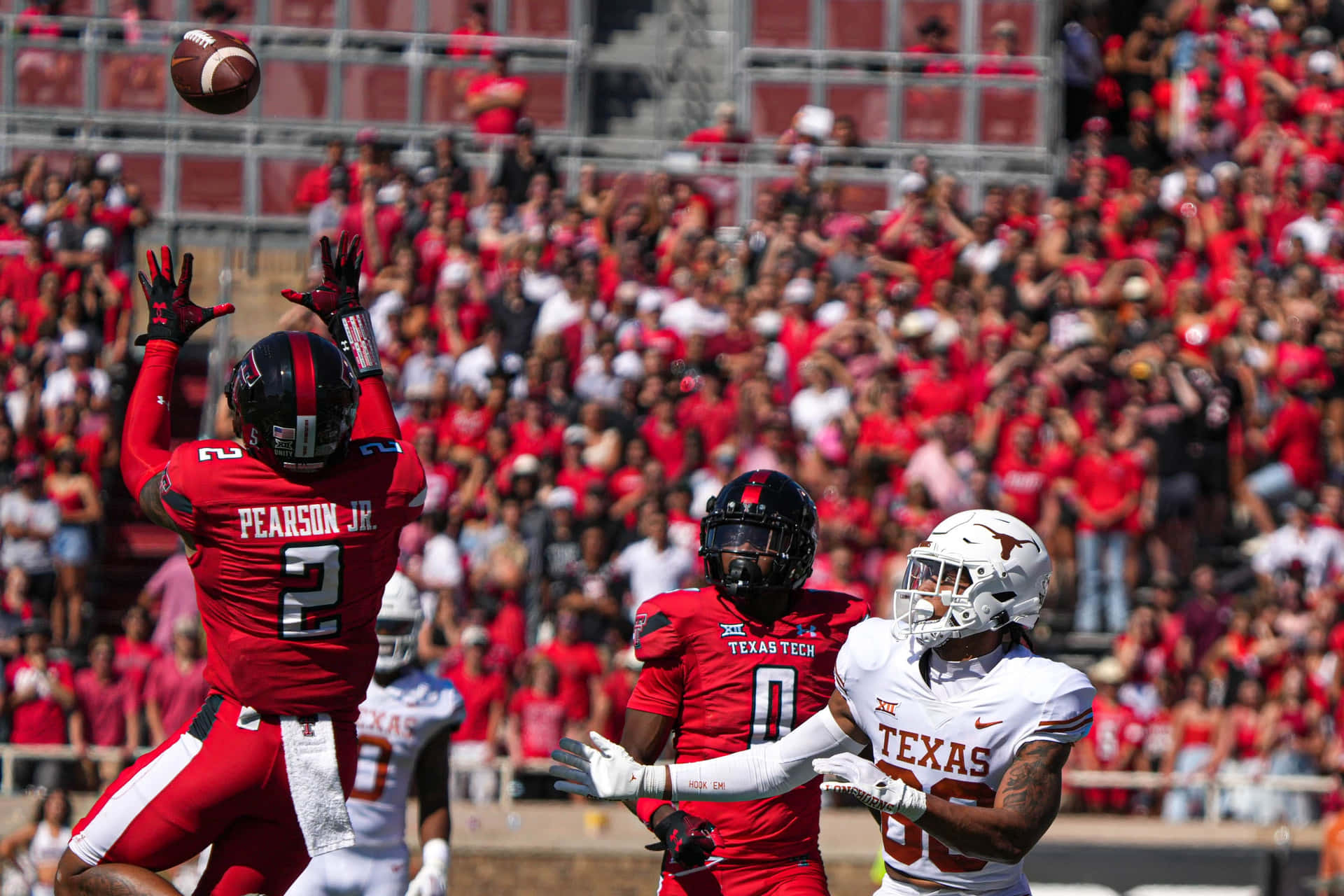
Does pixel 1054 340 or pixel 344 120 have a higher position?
pixel 344 120

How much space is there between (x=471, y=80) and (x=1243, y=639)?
10.4m

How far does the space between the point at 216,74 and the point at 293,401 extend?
110 inches

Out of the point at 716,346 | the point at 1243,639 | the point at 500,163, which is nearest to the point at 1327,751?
the point at 1243,639

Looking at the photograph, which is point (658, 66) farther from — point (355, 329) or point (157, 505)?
point (157, 505)

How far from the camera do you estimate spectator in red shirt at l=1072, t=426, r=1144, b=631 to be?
49.4 ft

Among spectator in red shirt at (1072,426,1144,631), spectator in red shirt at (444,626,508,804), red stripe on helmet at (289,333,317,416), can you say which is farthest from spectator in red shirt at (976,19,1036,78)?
red stripe on helmet at (289,333,317,416)

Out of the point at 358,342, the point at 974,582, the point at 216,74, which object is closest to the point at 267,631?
the point at 358,342

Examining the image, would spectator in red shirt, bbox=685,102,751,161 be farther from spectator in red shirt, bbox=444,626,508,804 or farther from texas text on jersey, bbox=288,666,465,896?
texas text on jersey, bbox=288,666,465,896

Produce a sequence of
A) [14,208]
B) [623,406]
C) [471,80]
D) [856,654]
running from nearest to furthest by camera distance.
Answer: [856,654] → [623,406] → [14,208] → [471,80]

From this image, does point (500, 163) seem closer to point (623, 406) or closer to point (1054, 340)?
point (623, 406)

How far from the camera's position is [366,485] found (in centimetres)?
600

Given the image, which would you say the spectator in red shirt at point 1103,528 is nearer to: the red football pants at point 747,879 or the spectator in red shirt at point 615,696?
the spectator in red shirt at point 615,696

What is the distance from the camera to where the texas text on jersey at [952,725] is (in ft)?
17.1

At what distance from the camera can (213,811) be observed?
581 centimetres
